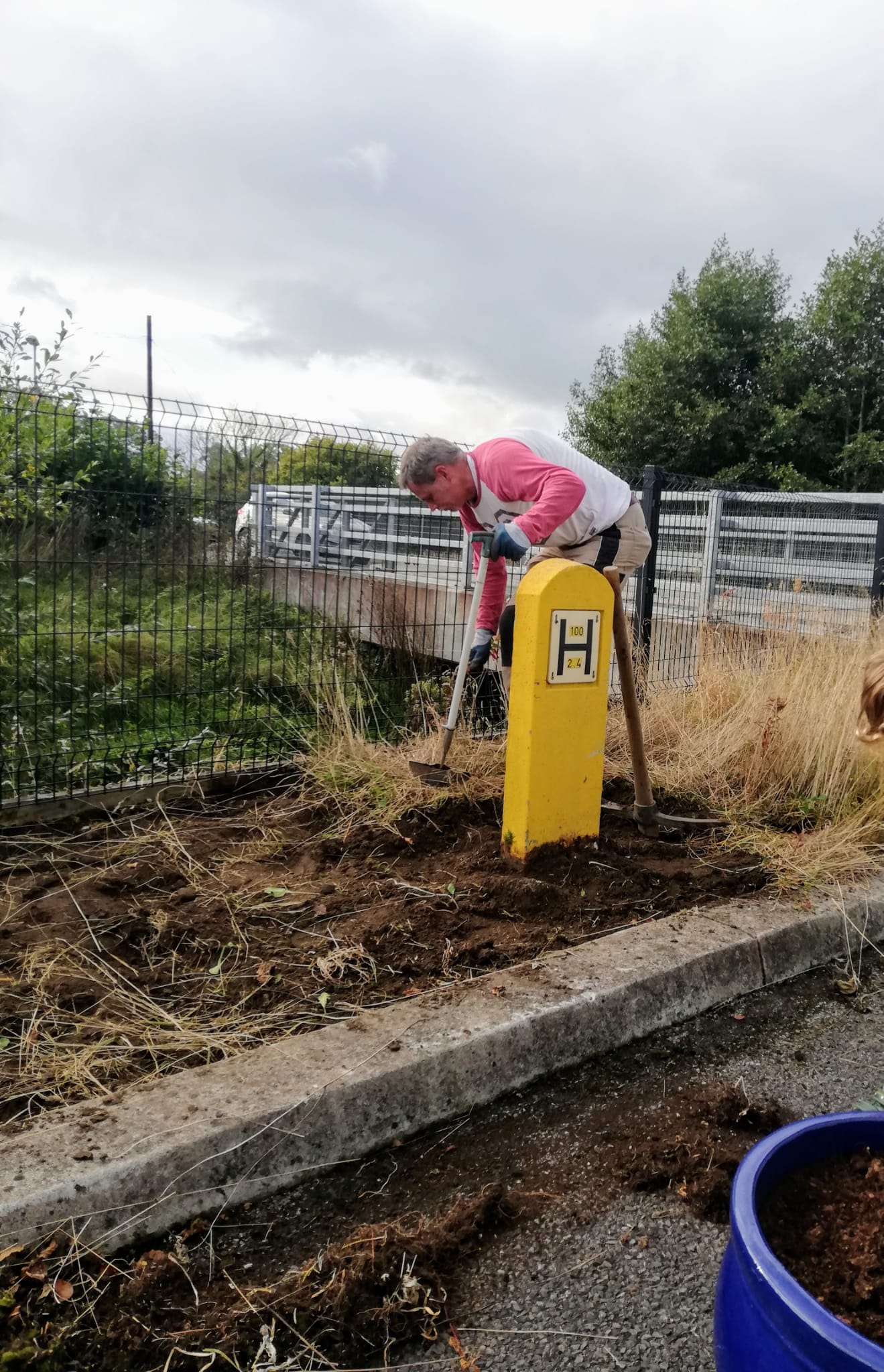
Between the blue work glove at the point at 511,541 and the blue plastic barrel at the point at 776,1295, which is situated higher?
the blue work glove at the point at 511,541

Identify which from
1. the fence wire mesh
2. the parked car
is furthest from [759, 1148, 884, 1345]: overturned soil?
the parked car

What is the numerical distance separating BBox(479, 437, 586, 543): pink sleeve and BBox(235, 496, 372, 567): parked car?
5.48 feet

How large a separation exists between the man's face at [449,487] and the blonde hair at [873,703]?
241 centimetres

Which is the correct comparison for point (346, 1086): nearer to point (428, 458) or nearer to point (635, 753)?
point (635, 753)

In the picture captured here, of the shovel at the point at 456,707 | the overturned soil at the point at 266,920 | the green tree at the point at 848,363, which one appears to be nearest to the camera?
the overturned soil at the point at 266,920

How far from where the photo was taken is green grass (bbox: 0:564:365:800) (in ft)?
14.3

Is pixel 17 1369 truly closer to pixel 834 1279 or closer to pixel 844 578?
pixel 834 1279

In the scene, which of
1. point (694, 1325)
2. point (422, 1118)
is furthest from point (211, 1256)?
point (694, 1325)

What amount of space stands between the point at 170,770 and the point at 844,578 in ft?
21.2

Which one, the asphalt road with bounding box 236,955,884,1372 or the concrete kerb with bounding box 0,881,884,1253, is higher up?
the concrete kerb with bounding box 0,881,884,1253

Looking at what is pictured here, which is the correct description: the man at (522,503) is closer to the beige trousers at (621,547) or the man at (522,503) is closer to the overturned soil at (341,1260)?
the beige trousers at (621,547)

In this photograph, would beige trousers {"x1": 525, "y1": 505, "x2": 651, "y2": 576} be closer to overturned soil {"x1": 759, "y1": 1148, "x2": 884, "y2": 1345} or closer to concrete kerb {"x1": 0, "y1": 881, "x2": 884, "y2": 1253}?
concrete kerb {"x1": 0, "y1": 881, "x2": 884, "y2": 1253}

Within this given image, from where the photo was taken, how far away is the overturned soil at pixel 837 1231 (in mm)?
1294

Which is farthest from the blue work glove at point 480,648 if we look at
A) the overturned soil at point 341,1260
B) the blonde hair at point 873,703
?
the blonde hair at point 873,703
